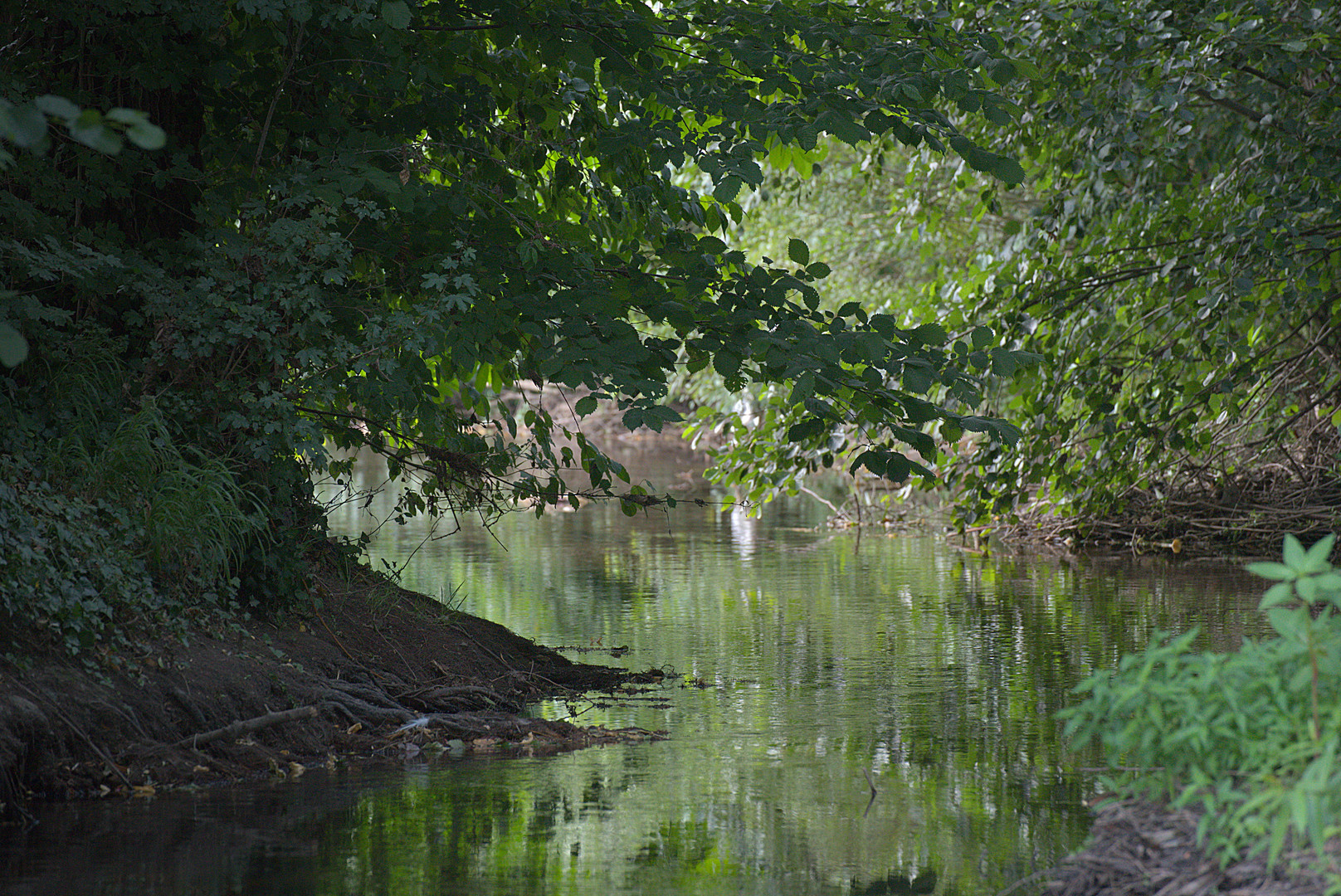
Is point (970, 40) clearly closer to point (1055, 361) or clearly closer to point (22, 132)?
point (1055, 361)

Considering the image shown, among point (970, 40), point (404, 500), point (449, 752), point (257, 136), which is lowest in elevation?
point (449, 752)

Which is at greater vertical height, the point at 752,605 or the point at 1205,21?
the point at 1205,21

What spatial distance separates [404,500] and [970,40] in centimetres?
420

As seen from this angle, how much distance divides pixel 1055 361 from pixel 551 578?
16.5 feet

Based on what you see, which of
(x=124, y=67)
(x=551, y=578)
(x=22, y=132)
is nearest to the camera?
(x=22, y=132)

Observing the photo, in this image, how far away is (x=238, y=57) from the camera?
24.2ft

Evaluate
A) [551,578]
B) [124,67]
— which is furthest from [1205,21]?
[551,578]

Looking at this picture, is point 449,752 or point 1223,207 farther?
point 1223,207

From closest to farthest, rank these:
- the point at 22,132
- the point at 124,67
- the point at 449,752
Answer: the point at 22,132 < the point at 449,752 < the point at 124,67

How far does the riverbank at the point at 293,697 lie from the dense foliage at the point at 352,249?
0.46 m

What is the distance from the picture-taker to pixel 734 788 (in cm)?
580

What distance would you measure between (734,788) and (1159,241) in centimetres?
648

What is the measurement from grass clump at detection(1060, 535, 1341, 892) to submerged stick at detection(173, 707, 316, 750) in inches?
150

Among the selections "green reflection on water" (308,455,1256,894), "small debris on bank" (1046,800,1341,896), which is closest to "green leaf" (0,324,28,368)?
"green reflection on water" (308,455,1256,894)
